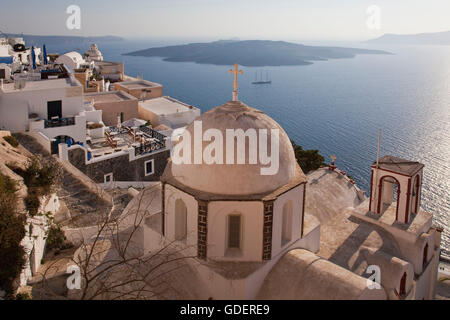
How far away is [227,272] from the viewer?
10.8 metres

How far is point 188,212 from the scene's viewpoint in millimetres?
11484

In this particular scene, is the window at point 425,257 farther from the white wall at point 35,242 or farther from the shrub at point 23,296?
the white wall at point 35,242

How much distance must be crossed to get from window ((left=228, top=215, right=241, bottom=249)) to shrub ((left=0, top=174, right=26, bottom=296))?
7251 millimetres

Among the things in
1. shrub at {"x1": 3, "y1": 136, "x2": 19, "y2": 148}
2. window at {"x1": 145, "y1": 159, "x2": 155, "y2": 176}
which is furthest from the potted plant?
shrub at {"x1": 3, "y1": 136, "x2": 19, "y2": 148}

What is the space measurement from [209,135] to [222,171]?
3.38 ft

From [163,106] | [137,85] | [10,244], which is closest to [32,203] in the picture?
[10,244]

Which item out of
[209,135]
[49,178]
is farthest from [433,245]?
[49,178]

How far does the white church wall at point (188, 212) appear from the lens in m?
11.3

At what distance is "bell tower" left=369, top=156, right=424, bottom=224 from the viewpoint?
49.1ft

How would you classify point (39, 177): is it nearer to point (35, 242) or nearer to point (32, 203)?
point (32, 203)

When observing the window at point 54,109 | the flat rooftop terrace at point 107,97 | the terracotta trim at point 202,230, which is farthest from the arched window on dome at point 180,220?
the flat rooftop terrace at point 107,97

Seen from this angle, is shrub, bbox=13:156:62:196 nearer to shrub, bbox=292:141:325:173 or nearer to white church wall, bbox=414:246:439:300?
white church wall, bbox=414:246:439:300

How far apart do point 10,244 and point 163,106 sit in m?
29.7

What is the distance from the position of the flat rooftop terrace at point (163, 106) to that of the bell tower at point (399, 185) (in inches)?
1033
